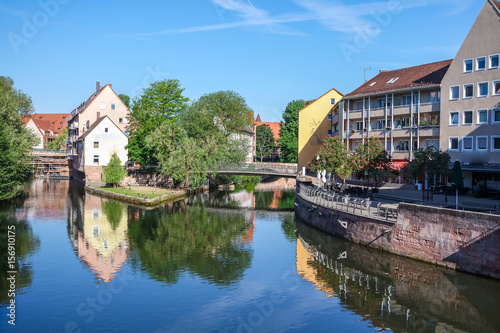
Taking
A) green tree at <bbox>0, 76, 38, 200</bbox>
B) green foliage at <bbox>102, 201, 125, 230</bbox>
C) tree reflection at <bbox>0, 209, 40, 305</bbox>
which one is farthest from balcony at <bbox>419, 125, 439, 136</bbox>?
green tree at <bbox>0, 76, 38, 200</bbox>

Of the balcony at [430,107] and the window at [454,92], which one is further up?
the window at [454,92]

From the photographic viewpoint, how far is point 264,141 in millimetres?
124125

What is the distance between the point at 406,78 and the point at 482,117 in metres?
13.5

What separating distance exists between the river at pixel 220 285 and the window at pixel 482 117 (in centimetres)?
2031

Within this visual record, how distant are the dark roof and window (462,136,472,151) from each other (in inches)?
275

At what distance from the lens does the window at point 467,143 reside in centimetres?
4784

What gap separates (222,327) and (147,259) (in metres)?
12.2

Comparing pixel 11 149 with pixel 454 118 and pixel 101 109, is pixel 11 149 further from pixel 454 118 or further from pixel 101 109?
pixel 454 118

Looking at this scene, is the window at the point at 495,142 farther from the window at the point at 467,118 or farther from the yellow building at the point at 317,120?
the yellow building at the point at 317,120

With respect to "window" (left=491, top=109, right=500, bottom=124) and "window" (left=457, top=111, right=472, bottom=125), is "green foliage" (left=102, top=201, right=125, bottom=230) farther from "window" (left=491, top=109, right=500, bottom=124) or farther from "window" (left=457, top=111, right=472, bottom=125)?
"window" (left=491, top=109, right=500, bottom=124)

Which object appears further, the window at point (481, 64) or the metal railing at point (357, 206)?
the window at point (481, 64)

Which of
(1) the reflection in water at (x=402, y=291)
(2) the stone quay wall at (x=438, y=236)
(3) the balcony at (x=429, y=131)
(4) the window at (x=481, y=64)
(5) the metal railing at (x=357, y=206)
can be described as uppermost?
(4) the window at (x=481, y=64)

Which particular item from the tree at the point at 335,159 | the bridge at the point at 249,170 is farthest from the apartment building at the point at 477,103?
the bridge at the point at 249,170

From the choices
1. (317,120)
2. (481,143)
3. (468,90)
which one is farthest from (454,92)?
(317,120)
